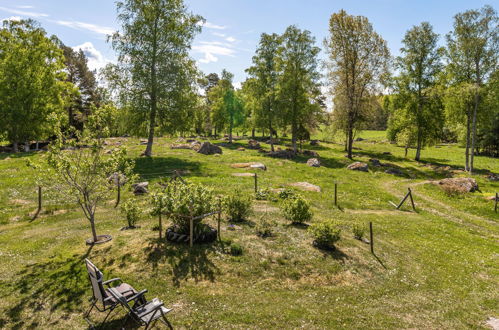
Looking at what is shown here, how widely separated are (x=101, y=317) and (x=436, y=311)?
12653mm

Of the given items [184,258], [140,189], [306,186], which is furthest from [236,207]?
[306,186]

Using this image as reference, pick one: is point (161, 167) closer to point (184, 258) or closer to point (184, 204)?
point (184, 204)

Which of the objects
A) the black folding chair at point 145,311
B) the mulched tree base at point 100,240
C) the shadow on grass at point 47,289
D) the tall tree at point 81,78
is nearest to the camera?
the black folding chair at point 145,311

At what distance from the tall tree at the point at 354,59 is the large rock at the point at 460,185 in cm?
2067

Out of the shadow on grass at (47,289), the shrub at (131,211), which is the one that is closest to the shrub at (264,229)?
the shrub at (131,211)

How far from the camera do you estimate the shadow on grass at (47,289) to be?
33.9 feet

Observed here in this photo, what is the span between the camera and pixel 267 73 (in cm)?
5984

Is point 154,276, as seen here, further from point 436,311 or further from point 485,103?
point 485,103

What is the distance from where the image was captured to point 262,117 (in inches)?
2454

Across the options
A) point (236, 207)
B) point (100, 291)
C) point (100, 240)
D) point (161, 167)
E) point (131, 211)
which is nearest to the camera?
point (100, 291)

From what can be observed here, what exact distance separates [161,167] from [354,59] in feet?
122

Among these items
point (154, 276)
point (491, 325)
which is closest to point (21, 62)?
point (154, 276)

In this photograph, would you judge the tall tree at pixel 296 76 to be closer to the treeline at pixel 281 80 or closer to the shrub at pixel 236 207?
the treeline at pixel 281 80

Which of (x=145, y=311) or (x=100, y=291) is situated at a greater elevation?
(x=100, y=291)
